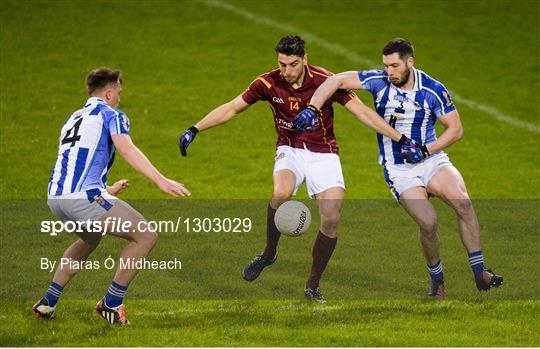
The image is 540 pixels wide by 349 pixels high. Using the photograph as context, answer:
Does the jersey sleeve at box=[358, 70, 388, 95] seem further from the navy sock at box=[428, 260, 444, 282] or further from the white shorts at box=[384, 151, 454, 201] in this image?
the navy sock at box=[428, 260, 444, 282]

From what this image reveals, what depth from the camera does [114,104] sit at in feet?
32.0

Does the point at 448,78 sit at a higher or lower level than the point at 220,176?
higher

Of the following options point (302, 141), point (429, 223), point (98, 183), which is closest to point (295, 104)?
point (302, 141)

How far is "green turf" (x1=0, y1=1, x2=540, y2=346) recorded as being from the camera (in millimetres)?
9797

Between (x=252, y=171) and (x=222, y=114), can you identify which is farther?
(x=252, y=171)

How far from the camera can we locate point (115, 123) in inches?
370

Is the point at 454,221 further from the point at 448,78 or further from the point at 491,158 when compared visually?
the point at 448,78

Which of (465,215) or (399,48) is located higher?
(399,48)

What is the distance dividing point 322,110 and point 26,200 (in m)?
5.70

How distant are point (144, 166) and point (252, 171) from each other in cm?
796

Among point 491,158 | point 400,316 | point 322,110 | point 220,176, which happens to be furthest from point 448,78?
point 400,316

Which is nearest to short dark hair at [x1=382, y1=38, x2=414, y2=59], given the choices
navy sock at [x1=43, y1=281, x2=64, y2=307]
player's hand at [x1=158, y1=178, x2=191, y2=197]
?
player's hand at [x1=158, y1=178, x2=191, y2=197]

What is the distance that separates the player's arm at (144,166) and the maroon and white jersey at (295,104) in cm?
229

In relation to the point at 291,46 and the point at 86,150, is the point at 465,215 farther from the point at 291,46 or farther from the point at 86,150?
the point at 86,150
